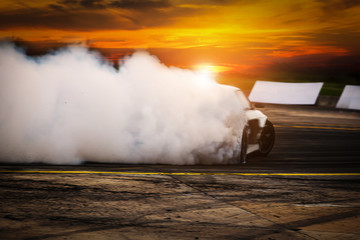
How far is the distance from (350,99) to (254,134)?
1751cm

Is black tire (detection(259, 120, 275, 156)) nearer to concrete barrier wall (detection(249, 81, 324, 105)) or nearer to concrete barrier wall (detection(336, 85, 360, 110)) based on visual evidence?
concrete barrier wall (detection(336, 85, 360, 110))

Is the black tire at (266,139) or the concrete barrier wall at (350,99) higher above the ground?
the concrete barrier wall at (350,99)

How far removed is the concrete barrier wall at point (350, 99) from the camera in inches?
1038

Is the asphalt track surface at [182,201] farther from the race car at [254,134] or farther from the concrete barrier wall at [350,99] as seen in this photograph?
the concrete barrier wall at [350,99]

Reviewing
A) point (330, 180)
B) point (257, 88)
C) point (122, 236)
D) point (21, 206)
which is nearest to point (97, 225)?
point (122, 236)

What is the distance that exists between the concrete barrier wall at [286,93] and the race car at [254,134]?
17621 mm

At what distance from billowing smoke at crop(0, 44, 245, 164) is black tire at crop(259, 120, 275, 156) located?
3.42 feet

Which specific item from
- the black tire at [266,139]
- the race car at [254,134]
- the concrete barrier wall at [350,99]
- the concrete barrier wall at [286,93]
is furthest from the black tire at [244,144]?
the concrete barrier wall at [286,93]

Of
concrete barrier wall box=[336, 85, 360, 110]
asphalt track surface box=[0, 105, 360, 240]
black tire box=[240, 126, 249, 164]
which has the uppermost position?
concrete barrier wall box=[336, 85, 360, 110]

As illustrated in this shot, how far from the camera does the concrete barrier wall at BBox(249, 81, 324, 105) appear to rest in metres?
28.7

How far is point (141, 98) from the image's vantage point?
10156 mm

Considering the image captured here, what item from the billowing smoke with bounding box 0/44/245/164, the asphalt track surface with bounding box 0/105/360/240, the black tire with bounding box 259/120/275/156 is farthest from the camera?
the black tire with bounding box 259/120/275/156

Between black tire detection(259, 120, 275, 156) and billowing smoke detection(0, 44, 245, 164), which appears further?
black tire detection(259, 120, 275, 156)

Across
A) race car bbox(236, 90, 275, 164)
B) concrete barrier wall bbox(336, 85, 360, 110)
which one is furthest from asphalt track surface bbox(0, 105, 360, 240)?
concrete barrier wall bbox(336, 85, 360, 110)
